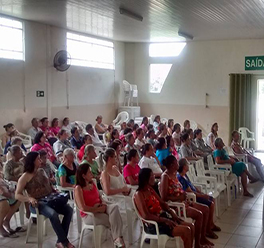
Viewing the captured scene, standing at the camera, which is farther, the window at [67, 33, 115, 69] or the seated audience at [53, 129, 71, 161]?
the window at [67, 33, 115, 69]

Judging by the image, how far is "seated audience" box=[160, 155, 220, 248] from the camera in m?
4.38

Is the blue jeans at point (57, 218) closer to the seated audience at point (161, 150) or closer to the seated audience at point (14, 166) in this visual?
the seated audience at point (14, 166)

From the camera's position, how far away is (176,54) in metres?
12.5

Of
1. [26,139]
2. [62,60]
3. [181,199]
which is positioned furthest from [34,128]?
[181,199]

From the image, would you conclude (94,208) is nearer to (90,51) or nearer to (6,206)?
(6,206)

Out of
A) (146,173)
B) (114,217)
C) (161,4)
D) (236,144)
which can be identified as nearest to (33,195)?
(114,217)

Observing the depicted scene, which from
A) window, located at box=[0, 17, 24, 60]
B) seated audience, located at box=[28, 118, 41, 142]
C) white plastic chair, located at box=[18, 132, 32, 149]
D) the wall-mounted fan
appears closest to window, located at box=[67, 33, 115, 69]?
the wall-mounted fan

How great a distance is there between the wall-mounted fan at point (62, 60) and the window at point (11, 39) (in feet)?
3.32

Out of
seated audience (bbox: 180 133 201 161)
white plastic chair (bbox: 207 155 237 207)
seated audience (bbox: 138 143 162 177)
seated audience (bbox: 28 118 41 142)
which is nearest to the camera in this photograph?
seated audience (bbox: 138 143 162 177)

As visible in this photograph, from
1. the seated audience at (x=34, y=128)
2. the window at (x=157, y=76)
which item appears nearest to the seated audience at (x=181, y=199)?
the seated audience at (x=34, y=128)

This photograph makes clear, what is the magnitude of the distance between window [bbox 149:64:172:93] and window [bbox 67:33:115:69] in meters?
1.39

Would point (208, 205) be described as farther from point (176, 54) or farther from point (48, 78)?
point (176, 54)

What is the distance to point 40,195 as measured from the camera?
4.43m

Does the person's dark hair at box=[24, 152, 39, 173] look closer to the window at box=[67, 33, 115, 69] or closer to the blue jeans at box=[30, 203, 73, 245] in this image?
the blue jeans at box=[30, 203, 73, 245]
